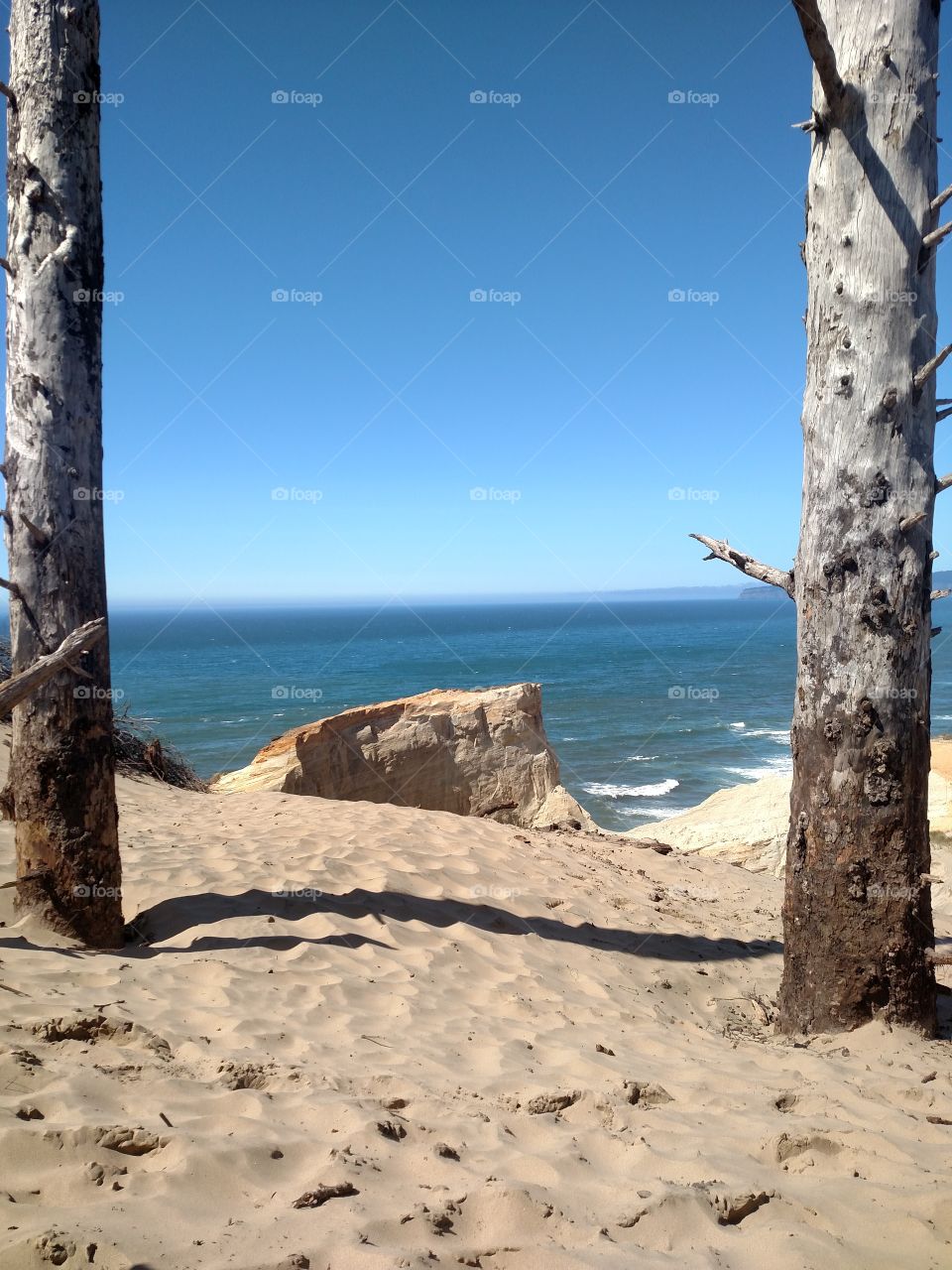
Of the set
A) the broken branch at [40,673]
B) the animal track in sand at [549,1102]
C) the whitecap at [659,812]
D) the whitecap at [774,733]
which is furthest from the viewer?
the whitecap at [774,733]

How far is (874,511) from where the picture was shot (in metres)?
3.76

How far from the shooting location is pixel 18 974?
3510 mm

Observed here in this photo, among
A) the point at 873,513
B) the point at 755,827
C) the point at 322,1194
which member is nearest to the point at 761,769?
the point at 755,827

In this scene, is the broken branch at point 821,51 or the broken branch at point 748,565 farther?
the broken branch at point 748,565

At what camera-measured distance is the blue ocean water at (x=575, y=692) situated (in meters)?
23.7

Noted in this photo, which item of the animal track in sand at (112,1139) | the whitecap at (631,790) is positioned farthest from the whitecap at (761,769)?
the animal track in sand at (112,1139)

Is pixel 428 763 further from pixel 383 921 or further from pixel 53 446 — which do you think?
pixel 53 446

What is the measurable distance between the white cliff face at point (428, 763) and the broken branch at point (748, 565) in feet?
19.1

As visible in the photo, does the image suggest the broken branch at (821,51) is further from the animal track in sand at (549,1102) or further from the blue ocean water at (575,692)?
the blue ocean water at (575,692)

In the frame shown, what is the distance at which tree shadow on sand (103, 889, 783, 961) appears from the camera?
4.55 m

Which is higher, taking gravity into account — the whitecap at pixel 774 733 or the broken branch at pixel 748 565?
the broken branch at pixel 748 565

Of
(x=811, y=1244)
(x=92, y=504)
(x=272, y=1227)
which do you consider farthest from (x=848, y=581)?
(x=92, y=504)

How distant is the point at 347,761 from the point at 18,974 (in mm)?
6604

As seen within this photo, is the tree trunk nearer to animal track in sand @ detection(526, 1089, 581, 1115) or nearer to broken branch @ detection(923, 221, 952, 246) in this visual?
broken branch @ detection(923, 221, 952, 246)
